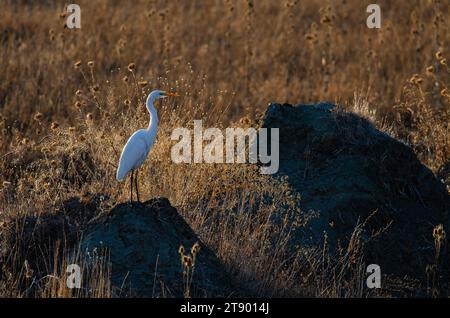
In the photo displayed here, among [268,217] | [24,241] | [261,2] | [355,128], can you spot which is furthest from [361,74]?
[24,241]

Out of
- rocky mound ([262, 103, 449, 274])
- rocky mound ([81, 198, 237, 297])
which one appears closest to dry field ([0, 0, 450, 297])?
rocky mound ([81, 198, 237, 297])

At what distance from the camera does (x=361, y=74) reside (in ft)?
45.4

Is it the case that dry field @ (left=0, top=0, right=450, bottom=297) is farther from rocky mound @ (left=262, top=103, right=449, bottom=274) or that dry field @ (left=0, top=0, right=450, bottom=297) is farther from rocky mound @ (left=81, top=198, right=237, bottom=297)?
rocky mound @ (left=262, top=103, right=449, bottom=274)

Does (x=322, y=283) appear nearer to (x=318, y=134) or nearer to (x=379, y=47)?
(x=318, y=134)

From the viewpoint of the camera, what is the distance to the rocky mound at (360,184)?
25.2ft

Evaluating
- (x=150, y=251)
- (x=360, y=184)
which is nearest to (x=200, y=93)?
(x=360, y=184)

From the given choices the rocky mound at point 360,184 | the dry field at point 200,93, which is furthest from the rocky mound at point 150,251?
the rocky mound at point 360,184

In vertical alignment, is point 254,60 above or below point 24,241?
above

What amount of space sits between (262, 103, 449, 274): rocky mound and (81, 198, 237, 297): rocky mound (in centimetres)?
132

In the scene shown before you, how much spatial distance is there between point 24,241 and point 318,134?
9.25ft

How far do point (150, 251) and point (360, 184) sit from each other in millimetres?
2329

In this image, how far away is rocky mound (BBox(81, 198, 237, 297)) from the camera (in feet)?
20.2

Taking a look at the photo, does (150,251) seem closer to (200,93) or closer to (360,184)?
(360,184)

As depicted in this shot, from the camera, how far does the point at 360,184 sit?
25.7 ft
